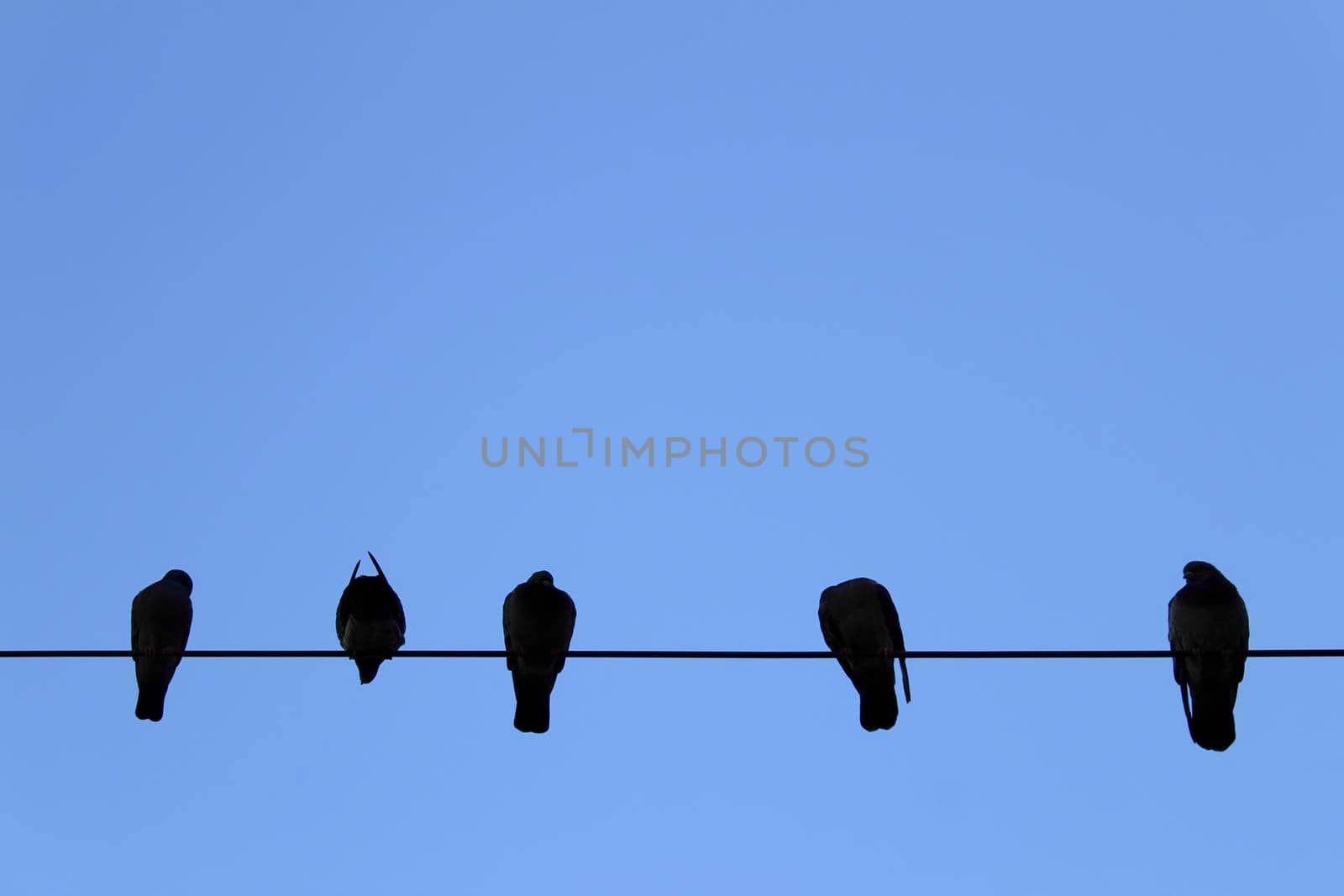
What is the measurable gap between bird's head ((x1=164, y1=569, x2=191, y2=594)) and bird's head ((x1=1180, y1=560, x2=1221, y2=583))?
6860mm

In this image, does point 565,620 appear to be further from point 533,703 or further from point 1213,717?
point 1213,717

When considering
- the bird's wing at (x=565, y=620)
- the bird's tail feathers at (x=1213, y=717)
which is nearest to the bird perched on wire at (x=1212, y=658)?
the bird's tail feathers at (x=1213, y=717)

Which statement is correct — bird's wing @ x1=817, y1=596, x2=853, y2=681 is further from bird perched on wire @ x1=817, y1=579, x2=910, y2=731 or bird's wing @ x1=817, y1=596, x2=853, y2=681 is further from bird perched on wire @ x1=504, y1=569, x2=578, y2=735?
bird perched on wire @ x1=504, y1=569, x2=578, y2=735

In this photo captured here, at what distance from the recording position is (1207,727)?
9.88 m

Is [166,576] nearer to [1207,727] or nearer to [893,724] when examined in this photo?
[893,724]

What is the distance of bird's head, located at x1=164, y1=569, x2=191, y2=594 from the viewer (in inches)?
466

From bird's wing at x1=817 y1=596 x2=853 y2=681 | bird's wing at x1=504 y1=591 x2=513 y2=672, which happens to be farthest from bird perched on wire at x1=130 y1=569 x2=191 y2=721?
bird's wing at x1=817 y1=596 x2=853 y2=681

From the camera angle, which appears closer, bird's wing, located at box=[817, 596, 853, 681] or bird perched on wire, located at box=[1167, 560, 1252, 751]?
bird perched on wire, located at box=[1167, 560, 1252, 751]

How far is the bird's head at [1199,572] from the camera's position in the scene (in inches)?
412

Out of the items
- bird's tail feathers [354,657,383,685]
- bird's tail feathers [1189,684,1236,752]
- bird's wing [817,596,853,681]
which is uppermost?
bird's wing [817,596,853,681]

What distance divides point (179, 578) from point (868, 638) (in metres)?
4.90

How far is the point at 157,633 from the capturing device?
11.4 m

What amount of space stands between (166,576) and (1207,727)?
7135mm

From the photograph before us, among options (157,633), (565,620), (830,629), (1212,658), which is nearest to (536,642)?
(565,620)
